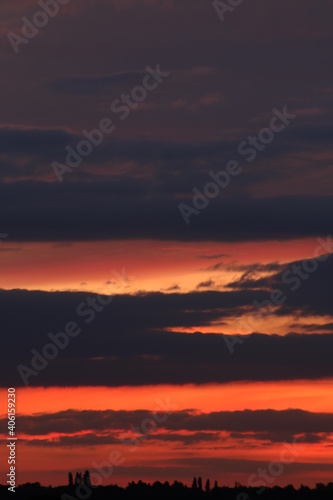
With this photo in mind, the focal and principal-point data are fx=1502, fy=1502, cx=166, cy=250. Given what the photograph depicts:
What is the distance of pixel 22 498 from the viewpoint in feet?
593

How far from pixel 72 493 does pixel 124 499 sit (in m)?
A: 12.4

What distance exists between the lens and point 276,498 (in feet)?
652

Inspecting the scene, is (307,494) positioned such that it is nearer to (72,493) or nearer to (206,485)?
(206,485)

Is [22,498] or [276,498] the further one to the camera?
[276,498]

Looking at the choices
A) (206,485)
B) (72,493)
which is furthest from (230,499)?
(72,493)

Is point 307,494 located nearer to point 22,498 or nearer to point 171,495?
point 171,495

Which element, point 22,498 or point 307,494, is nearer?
point 22,498

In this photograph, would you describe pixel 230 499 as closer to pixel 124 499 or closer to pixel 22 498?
pixel 124 499

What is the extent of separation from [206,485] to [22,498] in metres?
25.5

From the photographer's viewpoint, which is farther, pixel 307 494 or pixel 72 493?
pixel 307 494

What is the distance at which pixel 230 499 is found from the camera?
197250mm

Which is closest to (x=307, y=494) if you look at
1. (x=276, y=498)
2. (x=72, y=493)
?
(x=276, y=498)

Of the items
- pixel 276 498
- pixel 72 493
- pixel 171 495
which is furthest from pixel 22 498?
pixel 276 498

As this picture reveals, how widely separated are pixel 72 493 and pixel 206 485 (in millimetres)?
18910
